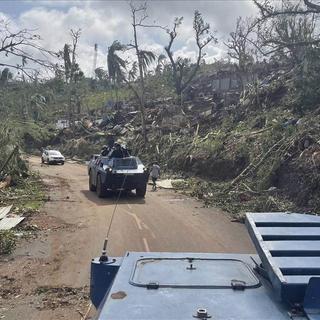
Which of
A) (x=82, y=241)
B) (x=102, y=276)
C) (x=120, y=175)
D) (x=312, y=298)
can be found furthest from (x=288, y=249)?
(x=120, y=175)

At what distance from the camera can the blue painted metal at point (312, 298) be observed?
8.94ft

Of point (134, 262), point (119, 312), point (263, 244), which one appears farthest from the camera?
point (134, 262)

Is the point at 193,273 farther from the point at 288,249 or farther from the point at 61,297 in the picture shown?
the point at 61,297

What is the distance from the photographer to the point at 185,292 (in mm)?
2986

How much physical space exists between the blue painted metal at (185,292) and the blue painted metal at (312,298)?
7 cm

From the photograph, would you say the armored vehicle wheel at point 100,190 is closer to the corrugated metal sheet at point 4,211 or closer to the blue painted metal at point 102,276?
the corrugated metal sheet at point 4,211

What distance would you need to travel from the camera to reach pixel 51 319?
7039mm

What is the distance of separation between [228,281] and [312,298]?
0.63 metres

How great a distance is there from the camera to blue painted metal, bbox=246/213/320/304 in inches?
113

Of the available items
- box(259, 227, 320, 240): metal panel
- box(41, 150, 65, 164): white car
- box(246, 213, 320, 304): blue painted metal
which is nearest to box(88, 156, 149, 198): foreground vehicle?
box(246, 213, 320, 304): blue painted metal

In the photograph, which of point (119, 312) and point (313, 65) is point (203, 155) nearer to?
point (313, 65)

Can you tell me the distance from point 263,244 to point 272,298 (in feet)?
1.54

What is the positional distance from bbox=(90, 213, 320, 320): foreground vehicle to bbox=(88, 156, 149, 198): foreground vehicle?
1503cm

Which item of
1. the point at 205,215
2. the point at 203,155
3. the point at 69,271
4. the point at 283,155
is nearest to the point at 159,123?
the point at 203,155
